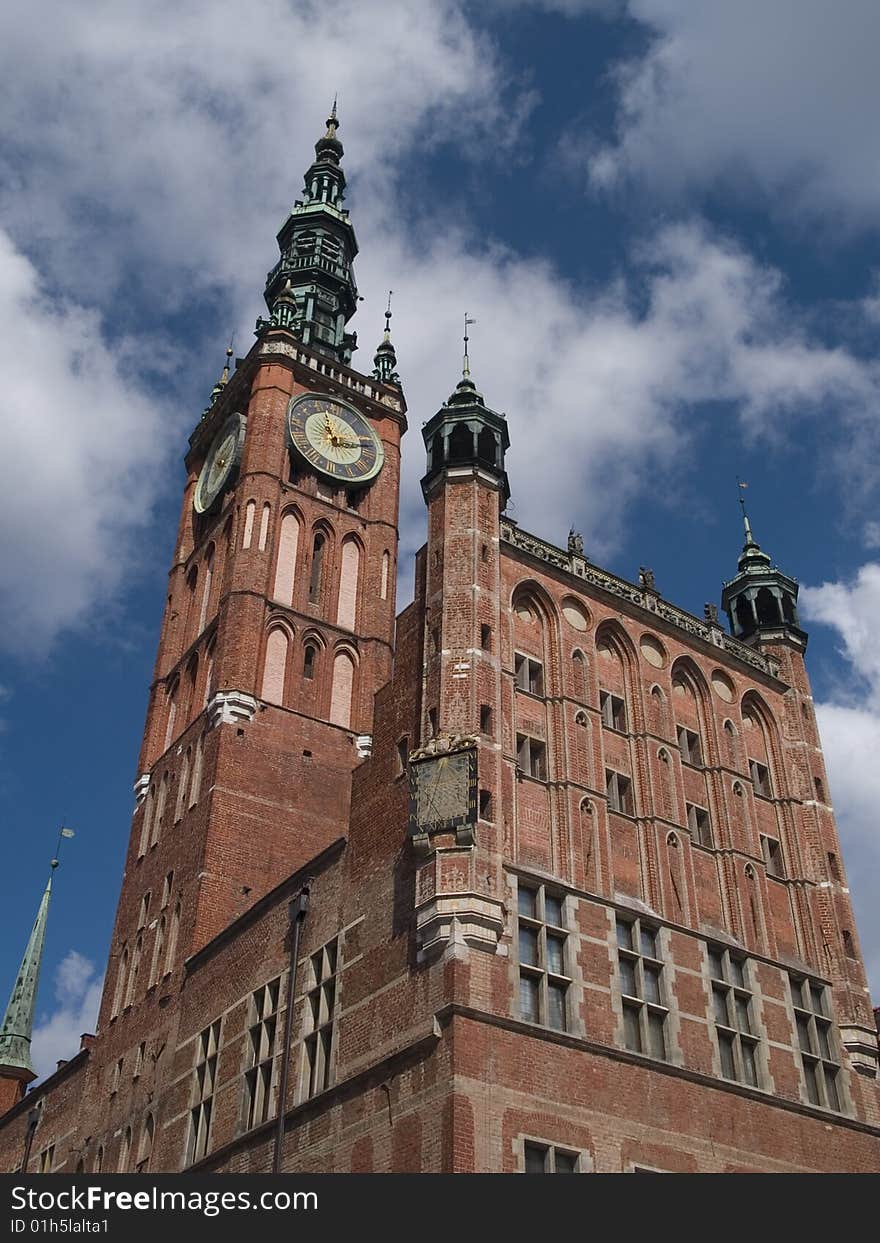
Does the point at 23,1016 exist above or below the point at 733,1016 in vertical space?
above

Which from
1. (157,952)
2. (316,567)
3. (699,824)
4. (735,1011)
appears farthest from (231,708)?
(735,1011)

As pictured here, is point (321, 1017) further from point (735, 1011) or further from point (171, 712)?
point (171, 712)

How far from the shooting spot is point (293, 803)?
42.2 meters

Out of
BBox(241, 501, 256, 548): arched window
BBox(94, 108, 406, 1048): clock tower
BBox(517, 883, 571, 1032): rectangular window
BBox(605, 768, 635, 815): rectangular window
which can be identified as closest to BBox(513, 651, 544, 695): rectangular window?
BBox(605, 768, 635, 815): rectangular window

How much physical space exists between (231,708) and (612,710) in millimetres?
16120

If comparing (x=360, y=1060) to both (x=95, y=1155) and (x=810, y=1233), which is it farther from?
(x=95, y=1155)

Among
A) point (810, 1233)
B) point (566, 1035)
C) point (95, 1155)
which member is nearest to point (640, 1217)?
point (810, 1233)

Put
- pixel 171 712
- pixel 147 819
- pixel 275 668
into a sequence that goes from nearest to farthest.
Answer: pixel 147 819 < pixel 275 668 < pixel 171 712

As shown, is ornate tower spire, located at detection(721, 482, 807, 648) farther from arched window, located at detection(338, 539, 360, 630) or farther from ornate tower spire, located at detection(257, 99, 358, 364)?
ornate tower spire, located at detection(257, 99, 358, 364)

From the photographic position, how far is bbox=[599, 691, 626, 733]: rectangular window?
31172mm

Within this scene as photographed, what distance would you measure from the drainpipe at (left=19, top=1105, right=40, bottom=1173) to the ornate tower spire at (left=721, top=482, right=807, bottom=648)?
2830 centimetres

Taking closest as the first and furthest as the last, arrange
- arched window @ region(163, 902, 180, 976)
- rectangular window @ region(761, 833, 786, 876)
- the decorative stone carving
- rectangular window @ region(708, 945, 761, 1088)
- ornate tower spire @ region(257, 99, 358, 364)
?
rectangular window @ region(708, 945, 761, 1088)
rectangular window @ region(761, 833, 786, 876)
arched window @ region(163, 902, 180, 976)
the decorative stone carving
ornate tower spire @ region(257, 99, 358, 364)

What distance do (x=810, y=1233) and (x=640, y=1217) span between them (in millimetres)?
2437

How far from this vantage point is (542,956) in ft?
84.1
